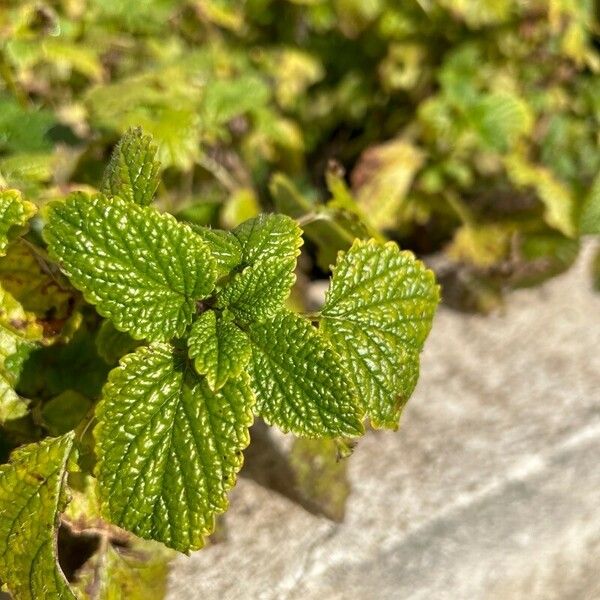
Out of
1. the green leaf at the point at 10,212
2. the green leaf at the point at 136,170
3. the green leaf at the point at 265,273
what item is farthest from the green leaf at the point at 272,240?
the green leaf at the point at 10,212

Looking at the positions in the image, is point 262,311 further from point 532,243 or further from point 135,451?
point 532,243

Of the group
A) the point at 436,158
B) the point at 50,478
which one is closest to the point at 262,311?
the point at 50,478

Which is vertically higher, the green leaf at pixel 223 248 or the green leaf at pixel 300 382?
the green leaf at pixel 223 248

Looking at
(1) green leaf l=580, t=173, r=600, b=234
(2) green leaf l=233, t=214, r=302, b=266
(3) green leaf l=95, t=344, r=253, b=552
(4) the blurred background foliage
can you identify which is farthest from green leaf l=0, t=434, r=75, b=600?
(1) green leaf l=580, t=173, r=600, b=234

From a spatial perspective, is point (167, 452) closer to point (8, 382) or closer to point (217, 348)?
point (217, 348)

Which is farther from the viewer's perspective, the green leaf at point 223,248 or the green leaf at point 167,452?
the green leaf at point 223,248

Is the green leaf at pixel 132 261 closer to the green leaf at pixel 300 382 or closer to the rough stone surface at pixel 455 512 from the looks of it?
the green leaf at pixel 300 382

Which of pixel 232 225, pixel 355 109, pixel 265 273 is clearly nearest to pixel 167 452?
pixel 265 273
